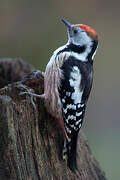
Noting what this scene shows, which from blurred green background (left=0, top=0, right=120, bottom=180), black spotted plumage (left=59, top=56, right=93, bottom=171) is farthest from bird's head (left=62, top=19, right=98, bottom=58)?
blurred green background (left=0, top=0, right=120, bottom=180)

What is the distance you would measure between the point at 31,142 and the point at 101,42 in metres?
7.49

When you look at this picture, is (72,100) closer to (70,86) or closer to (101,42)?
(70,86)

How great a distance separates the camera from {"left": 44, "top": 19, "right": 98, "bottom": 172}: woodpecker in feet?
13.9

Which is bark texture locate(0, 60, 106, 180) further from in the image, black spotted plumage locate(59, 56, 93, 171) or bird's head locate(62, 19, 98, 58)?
bird's head locate(62, 19, 98, 58)

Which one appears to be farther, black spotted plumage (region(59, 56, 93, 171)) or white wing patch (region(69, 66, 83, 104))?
white wing patch (region(69, 66, 83, 104))

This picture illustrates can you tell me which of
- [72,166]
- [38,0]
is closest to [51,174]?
[72,166]

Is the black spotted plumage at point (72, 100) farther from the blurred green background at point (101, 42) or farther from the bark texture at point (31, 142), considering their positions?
the blurred green background at point (101, 42)

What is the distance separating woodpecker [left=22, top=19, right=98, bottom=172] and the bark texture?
0.27 feet

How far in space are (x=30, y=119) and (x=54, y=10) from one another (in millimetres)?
6303

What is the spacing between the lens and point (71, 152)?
420 cm

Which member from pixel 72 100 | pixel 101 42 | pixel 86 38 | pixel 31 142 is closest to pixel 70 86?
pixel 72 100

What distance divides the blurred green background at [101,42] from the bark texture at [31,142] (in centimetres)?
417

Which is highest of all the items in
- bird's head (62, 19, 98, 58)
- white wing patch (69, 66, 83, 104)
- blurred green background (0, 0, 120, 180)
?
bird's head (62, 19, 98, 58)

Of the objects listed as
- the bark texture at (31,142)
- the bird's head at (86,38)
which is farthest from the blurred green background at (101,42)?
the bark texture at (31,142)
